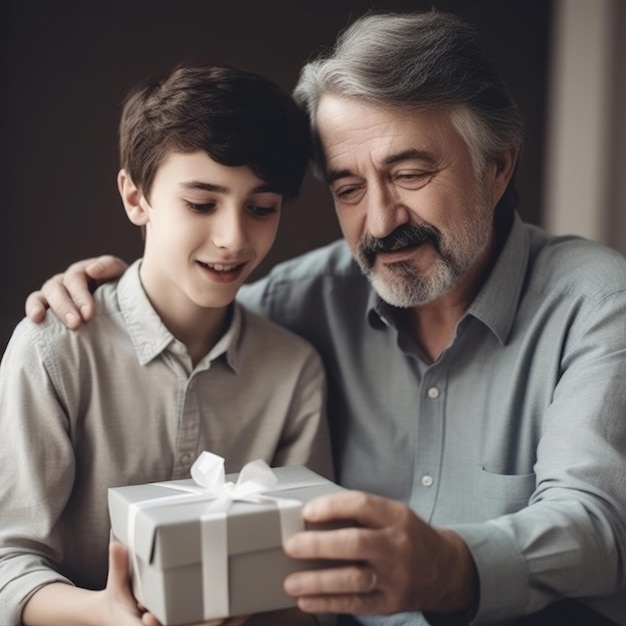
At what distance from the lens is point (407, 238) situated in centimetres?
148

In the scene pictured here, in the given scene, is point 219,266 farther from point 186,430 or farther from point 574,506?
point 574,506

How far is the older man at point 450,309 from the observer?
134cm

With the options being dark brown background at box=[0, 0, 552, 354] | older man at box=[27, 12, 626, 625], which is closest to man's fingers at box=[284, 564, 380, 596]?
older man at box=[27, 12, 626, 625]

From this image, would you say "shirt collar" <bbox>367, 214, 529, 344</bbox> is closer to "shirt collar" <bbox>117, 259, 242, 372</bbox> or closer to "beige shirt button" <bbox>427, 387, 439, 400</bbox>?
"beige shirt button" <bbox>427, 387, 439, 400</bbox>

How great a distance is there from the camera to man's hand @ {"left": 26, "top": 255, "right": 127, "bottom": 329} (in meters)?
1.37

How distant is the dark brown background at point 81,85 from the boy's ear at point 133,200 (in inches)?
24.9

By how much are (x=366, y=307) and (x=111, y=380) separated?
54cm

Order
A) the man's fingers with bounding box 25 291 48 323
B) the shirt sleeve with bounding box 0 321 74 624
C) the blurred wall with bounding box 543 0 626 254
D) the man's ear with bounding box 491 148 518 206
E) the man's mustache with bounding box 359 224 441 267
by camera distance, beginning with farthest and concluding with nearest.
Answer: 1. the blurred wall with bounding box 543 0 626 254
2. the man's ear with bounding box 491 148 518 206
3. the man's mustache with bounding box 359 224 441 267
4. the man's fingers with bounding box 25 291 48 323
5. the shirt sleeve with bounding box 0 321 74 624

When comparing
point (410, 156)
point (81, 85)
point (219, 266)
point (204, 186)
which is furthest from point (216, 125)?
point (81, 85)

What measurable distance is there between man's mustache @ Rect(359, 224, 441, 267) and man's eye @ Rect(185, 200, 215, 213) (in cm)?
29

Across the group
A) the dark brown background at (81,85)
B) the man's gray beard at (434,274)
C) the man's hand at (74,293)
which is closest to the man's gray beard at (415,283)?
the man's gray beard at (434,274)

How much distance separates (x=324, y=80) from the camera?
151 cm

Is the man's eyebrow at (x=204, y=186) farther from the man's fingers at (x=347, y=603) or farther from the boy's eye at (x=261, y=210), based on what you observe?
the man's fingers at (x=347, y=603)

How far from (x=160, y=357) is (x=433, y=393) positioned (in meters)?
0.48
